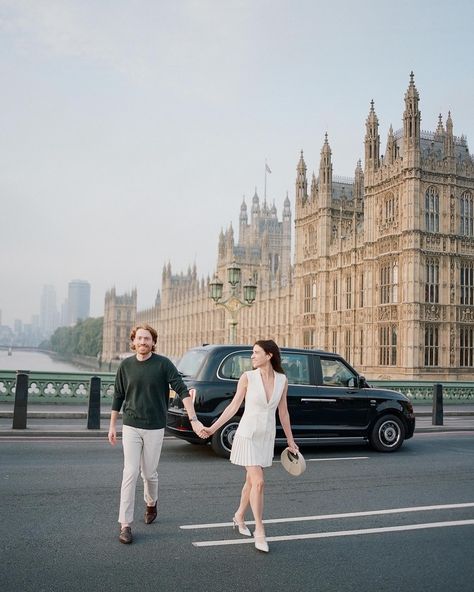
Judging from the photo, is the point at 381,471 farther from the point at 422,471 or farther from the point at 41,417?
the point at 41,417

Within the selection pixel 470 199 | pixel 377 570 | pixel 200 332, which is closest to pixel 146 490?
pixel 377 570

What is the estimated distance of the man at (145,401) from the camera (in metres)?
6.43

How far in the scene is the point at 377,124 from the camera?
39.4 metres

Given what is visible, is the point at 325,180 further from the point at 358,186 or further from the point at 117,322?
the point at 117,322

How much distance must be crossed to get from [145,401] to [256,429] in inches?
45.8

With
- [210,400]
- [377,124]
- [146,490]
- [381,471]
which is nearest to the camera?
[146,490]

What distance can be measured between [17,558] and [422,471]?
6.87m

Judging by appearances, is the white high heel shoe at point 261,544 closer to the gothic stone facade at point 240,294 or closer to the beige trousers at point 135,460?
the beige trousers at point 135,460

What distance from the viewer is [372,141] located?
39219 mm

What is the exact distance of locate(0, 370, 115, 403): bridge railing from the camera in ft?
60.5

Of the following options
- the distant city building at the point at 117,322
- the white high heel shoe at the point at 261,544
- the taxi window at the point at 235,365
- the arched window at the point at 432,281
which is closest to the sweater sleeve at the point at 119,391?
the white high heel shoe at the point at 261,544

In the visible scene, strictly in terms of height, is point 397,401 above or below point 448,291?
below

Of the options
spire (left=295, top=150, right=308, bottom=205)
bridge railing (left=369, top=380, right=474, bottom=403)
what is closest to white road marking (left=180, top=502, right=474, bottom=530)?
bridge railing (left=369, top=380, right=474, bottom=403)

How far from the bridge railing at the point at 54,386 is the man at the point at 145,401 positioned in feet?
39.4
